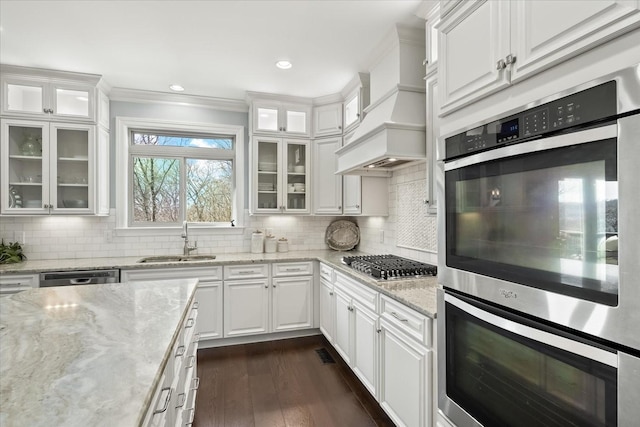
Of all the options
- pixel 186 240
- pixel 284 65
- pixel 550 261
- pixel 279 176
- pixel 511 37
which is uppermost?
pixel 284 65

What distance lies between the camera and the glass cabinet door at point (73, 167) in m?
3.20

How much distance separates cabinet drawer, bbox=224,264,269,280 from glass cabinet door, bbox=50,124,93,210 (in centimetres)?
157

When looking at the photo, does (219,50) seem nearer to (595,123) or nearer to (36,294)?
(36,294)

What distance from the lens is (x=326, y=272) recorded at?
3.25 m

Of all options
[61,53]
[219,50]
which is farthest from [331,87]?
[61,53]

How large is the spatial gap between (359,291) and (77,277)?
256 cm

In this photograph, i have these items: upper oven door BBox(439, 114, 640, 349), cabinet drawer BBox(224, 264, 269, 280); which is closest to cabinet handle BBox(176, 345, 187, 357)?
upper oven door BBox(439, 114, 640, 349)

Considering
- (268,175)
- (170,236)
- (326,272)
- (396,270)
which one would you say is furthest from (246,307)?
(396,270)

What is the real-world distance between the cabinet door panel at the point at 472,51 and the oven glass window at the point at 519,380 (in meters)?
0.87

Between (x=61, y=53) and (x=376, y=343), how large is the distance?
138 inches

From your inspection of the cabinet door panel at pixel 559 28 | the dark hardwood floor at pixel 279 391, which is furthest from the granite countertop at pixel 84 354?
the cabinet door panel at pixel 559 28

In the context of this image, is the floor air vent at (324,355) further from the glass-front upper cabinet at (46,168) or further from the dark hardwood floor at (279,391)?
the glass-front upper cabinet at (46,168)

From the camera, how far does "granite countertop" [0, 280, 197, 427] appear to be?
76cm

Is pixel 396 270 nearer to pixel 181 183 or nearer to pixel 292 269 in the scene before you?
pixel 292 269
